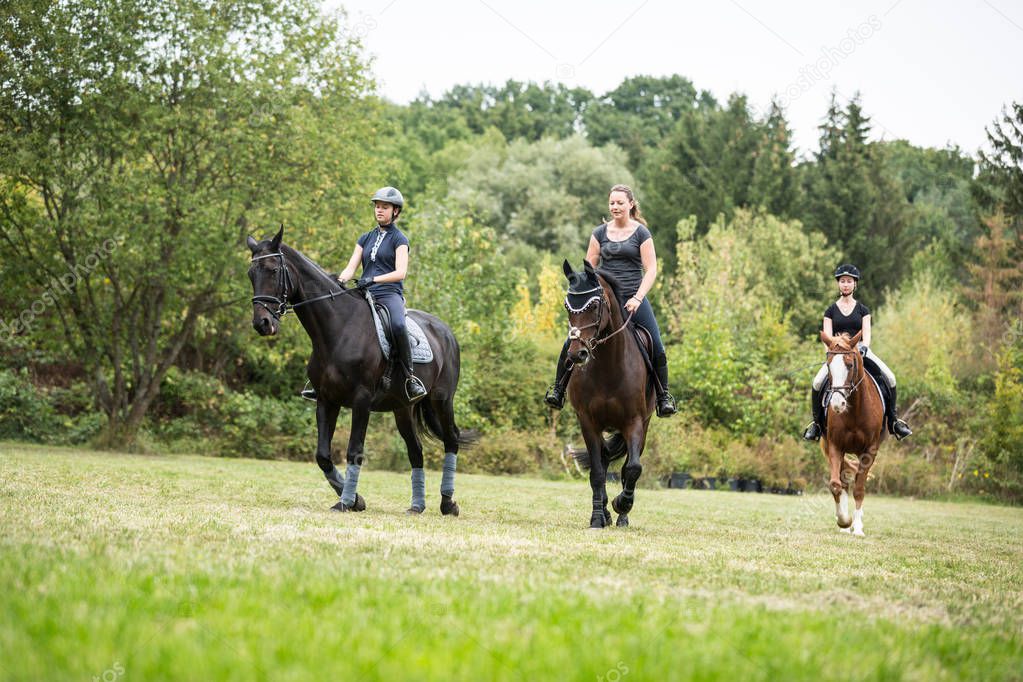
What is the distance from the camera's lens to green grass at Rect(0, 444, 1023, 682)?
11.5 feet

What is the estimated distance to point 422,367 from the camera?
11.0 metres

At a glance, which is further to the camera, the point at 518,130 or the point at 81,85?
the point at 518,130

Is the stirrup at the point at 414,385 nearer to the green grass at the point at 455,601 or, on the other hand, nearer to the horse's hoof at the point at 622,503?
the green grass at the point at 455,601

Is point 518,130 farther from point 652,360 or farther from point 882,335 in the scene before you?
point 652,360

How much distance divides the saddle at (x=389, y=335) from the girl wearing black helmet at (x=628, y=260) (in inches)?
60.3

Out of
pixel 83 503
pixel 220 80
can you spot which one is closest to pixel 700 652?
pixel 83 503

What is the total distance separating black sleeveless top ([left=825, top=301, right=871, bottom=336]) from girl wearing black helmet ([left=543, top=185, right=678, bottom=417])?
3.13m

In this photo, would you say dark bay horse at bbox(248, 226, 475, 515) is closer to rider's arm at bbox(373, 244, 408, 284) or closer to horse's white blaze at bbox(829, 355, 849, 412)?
rider's arm at bbox(373, 244, 408, 284)

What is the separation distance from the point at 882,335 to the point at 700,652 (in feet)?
137

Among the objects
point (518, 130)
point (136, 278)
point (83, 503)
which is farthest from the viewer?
point (518, 130)

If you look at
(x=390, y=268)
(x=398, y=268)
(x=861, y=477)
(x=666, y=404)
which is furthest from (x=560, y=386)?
(x=861, y=477)

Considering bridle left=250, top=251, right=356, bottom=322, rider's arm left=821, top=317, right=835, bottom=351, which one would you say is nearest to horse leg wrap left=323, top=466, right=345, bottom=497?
bridle left=250, top=251, right=356, bottom=322

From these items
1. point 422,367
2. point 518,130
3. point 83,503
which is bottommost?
point 83,503

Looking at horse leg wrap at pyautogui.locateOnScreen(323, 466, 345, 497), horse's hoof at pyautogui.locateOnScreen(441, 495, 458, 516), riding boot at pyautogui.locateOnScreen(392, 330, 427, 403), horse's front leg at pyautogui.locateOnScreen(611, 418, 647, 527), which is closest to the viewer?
horse's front leg at pyautogui.locateOnScreen(611, 418, 647, 527)
